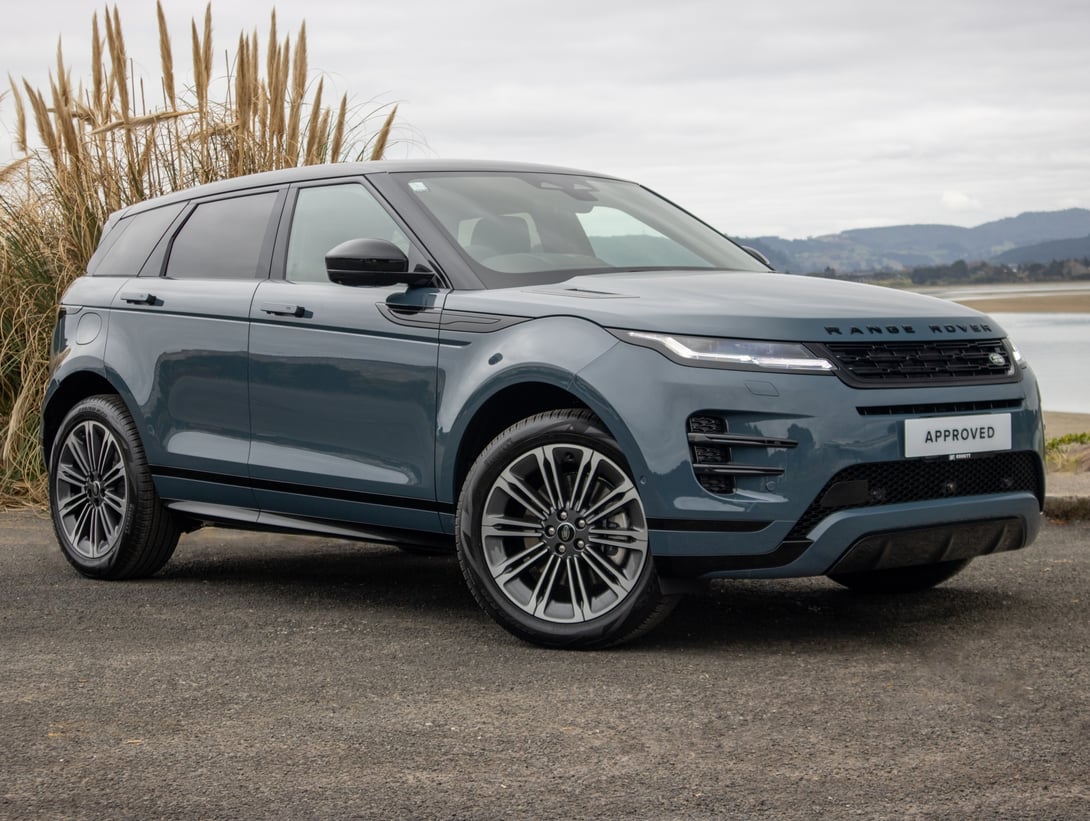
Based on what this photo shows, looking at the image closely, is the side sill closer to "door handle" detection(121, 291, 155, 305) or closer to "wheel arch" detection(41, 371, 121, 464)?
"wheel arch" detection(41, 371, 121, 464)

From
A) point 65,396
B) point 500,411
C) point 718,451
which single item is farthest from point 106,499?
point 718,451

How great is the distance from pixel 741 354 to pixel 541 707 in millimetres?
1284

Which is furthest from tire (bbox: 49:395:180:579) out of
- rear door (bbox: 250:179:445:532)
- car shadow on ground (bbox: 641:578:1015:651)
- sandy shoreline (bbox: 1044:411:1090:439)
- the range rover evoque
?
sandy shoreline (bbox: 1044:411:1090:439)

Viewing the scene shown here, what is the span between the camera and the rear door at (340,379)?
5734mm

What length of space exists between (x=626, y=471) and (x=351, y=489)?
1317 millimetres

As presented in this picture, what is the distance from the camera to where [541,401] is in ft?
18.1

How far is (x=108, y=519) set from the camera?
723cm

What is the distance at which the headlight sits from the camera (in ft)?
16.2

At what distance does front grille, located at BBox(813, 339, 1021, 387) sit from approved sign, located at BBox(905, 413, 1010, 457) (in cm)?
13

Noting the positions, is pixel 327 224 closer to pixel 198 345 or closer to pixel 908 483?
pixel 198 345

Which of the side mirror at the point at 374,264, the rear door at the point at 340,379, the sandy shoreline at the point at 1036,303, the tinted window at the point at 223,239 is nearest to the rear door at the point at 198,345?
the tinted window at the point at 223,239

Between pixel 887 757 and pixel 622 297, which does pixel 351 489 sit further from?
pixel 887 757

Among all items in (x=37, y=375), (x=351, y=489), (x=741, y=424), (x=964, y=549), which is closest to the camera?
(x=741, y=424)

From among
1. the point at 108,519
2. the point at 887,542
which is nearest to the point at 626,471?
the point at 887,542
